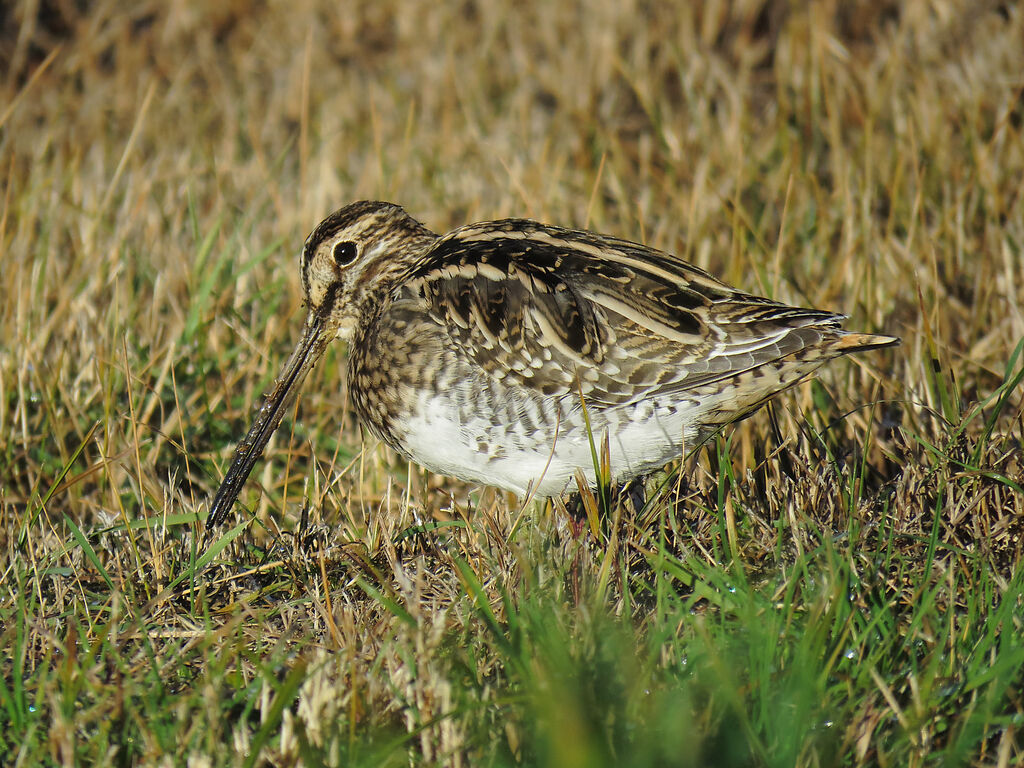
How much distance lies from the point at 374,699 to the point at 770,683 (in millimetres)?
801

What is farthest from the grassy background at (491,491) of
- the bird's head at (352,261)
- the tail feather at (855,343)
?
the bird's head at (352,261)

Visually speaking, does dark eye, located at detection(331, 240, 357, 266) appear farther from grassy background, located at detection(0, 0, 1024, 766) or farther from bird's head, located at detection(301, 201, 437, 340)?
grassy background, located at detection(0, 0, 1024, 766)

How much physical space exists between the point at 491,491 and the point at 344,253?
0.91 metres

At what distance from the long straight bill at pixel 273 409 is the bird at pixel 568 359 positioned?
1.5 inches

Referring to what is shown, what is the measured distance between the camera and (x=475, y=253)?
3.53 meters

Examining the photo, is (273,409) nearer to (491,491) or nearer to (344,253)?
(344,253)

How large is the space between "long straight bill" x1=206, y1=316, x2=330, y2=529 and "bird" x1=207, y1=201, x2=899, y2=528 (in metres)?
0.04

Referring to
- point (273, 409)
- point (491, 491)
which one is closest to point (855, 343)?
point (491, 491)

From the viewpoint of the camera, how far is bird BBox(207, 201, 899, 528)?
323cm

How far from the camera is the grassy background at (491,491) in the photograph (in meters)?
2.45

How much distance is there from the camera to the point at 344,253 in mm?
3930

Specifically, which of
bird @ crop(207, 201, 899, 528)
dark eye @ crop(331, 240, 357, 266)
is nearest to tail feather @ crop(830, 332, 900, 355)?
bird @ crop(207, 201, 899, 528)

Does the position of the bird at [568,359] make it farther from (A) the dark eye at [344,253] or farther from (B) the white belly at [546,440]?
(A) the dark eye at [344,253]

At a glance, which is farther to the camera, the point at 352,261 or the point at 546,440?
the point at 352,261
